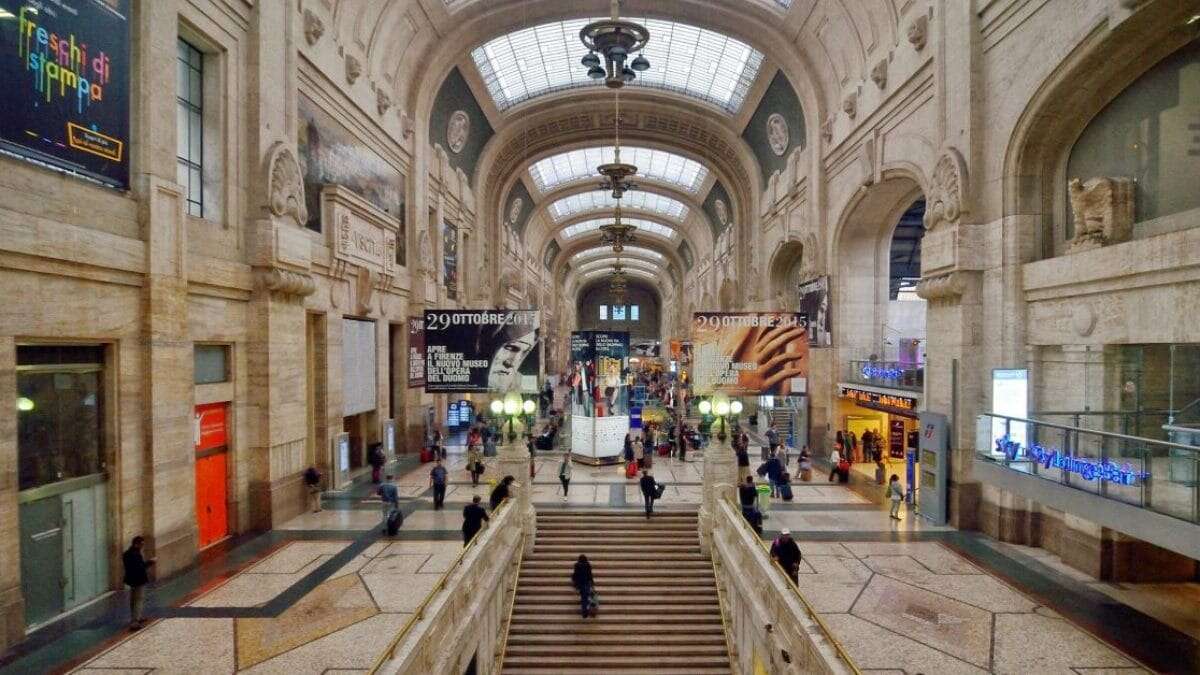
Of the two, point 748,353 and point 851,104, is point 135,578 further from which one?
point 851,104

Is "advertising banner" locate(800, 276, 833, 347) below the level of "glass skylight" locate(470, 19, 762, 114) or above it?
below

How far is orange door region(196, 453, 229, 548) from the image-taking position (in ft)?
38.2

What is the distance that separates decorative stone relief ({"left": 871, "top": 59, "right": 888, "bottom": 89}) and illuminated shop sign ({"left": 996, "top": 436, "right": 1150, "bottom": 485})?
35.4 feet

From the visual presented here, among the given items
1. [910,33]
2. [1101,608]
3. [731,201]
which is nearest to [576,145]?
[731,201]

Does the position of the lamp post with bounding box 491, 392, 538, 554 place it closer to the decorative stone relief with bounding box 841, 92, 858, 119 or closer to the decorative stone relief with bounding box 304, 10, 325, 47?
the decorative stone relief with bounding box 304, 10, 325, 47

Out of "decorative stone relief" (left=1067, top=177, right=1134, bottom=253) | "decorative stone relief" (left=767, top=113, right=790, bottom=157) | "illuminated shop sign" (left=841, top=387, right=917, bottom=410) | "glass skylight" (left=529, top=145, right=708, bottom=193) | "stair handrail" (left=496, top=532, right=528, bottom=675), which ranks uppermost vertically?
"glass skylight" (left=529, top=145, right=708, bottom=193)

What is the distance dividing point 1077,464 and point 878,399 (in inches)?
394

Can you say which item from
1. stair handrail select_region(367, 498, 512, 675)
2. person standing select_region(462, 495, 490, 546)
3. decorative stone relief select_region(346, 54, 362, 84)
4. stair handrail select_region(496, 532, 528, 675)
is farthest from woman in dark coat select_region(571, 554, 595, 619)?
decorative stone relief select_region(346, 54, 362, 84)

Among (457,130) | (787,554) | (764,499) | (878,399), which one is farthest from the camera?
(457,130)

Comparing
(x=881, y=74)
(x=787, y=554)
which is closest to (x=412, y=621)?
(x=787, y=554)

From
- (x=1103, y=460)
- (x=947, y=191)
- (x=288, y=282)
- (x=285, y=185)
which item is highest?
(x=285, y=185)

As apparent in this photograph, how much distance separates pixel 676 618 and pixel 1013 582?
5.13 m

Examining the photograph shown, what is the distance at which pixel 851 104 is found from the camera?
19.2 meters

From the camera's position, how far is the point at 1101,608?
9008 millimetres
